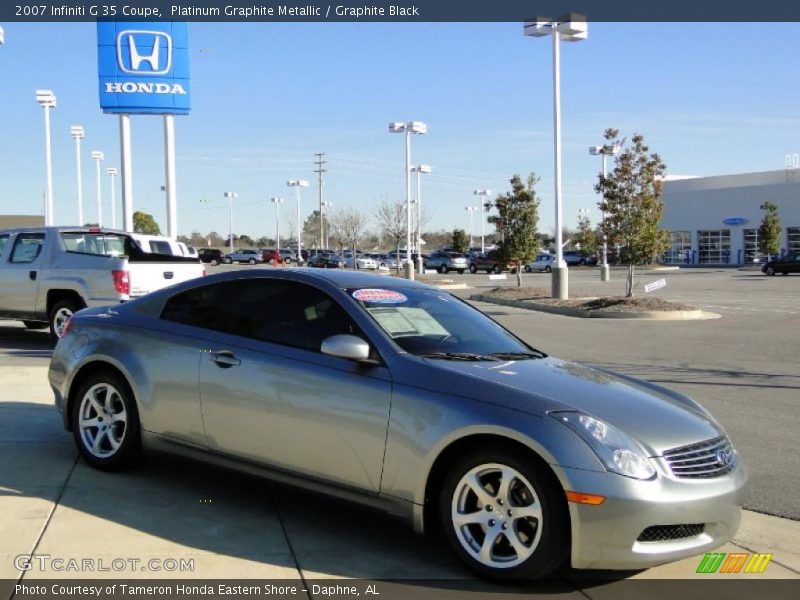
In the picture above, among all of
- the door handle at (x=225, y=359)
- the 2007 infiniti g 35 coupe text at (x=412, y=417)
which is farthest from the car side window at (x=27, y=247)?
the door handle at (x=225, y=359)

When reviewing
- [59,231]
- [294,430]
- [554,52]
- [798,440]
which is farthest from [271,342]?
[554,52]

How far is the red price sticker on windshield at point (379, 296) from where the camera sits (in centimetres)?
535

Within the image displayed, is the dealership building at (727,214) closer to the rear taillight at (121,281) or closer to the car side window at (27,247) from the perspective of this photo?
the rear taillight at (121,281)

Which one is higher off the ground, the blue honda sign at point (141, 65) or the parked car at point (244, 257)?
the blue honda sign at point (141, 65)

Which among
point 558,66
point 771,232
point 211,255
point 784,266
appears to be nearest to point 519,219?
point 558,66

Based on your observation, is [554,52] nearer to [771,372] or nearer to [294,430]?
[771,372]

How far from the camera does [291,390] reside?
5059 mm

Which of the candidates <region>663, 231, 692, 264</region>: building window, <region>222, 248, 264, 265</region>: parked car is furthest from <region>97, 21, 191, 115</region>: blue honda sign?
<region>222, 248, 264, 265</region>: parked car

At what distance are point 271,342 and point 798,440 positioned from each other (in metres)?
5.17

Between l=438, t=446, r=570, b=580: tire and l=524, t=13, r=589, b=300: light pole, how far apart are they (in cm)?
2216

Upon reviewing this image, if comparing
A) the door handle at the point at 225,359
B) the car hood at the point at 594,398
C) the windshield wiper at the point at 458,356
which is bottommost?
the car hood at the point at 594,398

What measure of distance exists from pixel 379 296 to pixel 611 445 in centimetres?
184

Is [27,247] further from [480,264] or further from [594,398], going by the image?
[480,264]

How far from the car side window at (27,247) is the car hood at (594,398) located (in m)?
10.5
